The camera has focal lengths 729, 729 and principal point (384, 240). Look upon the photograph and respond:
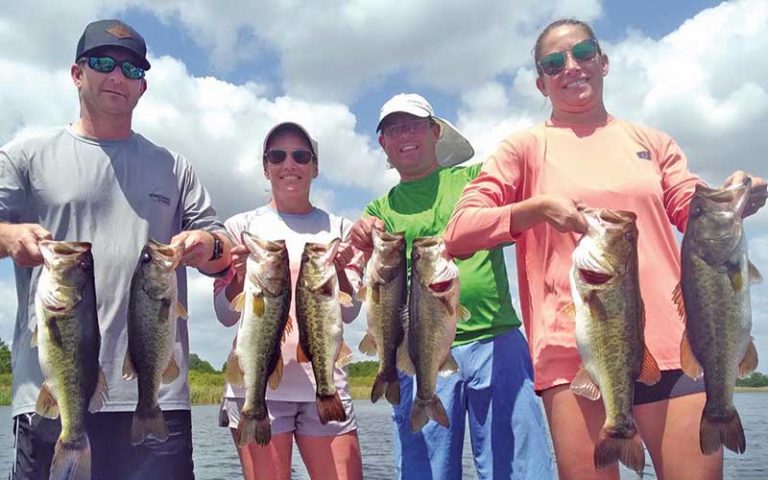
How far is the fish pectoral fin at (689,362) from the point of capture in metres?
4.09

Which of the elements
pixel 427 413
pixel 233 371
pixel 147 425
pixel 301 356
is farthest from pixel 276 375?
pixel 427 413

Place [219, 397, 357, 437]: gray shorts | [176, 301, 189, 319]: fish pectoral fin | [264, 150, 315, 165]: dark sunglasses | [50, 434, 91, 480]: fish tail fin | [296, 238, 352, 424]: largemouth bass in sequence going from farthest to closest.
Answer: [264, 150, 315, 165]: dark sunglasses < [219, 397, 357, 437]: gray shorts < [296, 238, 352, 424]: largemouth bass < [176, 301, 189, 319]: fish pectoral fin < [50, 434, 91, 480]: fish tail fin

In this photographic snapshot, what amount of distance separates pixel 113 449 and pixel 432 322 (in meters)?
2.40

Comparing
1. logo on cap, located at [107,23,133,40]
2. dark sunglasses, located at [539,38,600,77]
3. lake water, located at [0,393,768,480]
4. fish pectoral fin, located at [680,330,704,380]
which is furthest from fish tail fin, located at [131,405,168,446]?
lake water, located at [0,393,768,480]

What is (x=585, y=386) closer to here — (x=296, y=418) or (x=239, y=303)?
(x=296, y=418)

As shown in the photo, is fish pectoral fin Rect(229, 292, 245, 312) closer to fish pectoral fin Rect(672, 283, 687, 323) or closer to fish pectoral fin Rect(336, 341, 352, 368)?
fish pectoral fin Rect(336, 341, 352, 368)

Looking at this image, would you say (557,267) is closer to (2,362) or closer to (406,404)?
(406,404)

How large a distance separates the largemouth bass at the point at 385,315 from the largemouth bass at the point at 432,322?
0.77 ft

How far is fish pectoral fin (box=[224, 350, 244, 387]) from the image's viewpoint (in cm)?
561

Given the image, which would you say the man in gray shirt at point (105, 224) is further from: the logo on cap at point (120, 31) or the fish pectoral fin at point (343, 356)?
the fish pectoral fin at point (343, 356)

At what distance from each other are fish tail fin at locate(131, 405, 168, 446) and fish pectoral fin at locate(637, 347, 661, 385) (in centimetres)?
306

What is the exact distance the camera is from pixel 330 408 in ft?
17.9

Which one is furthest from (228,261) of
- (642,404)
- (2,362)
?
(2,362)

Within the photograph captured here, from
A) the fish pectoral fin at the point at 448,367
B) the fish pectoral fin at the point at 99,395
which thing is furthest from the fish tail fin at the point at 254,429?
the fish pectoral fin at the point at 448,367
